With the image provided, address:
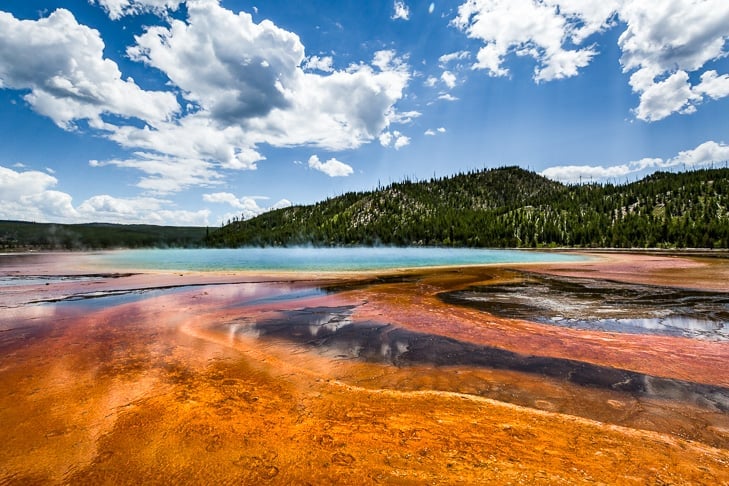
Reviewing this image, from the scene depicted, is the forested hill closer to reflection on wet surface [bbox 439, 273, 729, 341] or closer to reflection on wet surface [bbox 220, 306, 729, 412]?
reflection on wet surface [bbox 439, 273, 729, 341]

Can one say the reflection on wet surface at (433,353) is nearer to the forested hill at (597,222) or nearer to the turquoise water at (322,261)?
the turquoise water at (322,261)

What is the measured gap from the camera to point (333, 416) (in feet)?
20.9

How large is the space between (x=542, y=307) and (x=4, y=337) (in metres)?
22.1

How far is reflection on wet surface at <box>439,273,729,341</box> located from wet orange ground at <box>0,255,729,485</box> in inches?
71.3

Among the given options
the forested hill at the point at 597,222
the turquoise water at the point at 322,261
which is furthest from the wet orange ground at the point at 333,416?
the forested hill at the point at 597,222

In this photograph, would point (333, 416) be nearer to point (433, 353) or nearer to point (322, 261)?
point (433, 353)

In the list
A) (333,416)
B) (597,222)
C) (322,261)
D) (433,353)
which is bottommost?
(433,353)

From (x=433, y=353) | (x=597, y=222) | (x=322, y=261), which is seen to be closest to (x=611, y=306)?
(x=433, y=353)

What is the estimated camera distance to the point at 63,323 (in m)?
14.3

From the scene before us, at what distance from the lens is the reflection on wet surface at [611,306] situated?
12953 mm

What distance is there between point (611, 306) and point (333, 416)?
1664 centimetres

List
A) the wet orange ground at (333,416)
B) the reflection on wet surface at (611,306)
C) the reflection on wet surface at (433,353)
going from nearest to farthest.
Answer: the wet orange ground at (333,416)
the reflection on wet surface at (433,353)
the reflection on wet surface at (611,306)

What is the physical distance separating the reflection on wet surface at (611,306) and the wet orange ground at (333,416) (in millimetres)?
1811

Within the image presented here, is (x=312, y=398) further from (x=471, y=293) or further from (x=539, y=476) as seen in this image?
(x=471, y=293)
